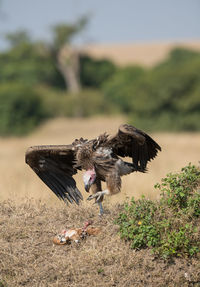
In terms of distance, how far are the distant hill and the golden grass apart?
122 ft

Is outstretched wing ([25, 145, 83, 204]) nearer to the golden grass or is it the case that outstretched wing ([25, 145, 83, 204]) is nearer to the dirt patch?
the golden grass

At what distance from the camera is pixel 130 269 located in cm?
562

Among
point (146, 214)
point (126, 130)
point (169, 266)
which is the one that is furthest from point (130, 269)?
point (126, 130)

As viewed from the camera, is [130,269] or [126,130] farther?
[126,130]

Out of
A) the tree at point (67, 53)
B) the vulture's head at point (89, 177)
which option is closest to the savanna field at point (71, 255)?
the vulture's head at point (89, 177)

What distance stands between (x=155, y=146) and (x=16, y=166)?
446 inches

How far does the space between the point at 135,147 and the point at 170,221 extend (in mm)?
1552

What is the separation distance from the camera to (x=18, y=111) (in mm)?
36938

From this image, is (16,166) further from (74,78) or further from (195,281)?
(74,78)

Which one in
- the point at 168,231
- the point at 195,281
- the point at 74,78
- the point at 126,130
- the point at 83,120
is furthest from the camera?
the point at 74,78

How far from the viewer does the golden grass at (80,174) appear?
9.30 m

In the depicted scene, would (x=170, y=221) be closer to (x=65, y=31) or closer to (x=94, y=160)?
(x=94, y=160)

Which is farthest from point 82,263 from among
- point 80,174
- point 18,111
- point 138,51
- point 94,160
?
point 138,51

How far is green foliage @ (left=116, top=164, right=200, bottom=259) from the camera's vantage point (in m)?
5.68
